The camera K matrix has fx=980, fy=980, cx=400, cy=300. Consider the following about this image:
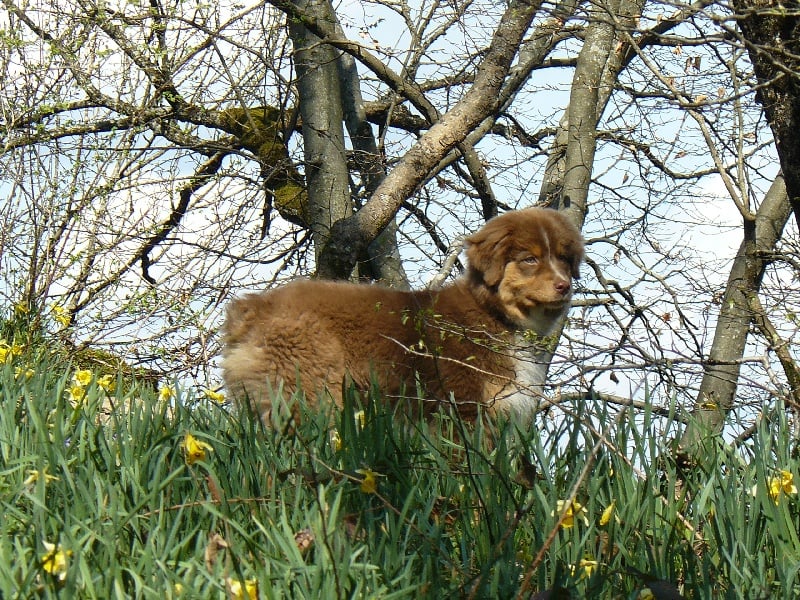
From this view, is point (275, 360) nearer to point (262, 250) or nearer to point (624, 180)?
point (262, 250)

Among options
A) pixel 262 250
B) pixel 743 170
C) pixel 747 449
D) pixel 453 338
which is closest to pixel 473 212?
pixel 262 250

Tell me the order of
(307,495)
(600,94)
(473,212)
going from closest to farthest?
(307,495) → (600,94) → (473,212)

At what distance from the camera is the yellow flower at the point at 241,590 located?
8.29 feet

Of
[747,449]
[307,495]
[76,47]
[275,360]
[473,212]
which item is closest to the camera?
[307,495]

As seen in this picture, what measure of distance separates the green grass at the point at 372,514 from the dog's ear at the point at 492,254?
8.80 ft

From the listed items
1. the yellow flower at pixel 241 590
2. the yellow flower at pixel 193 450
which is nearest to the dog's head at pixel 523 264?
the yellow flower at pixel 193 450

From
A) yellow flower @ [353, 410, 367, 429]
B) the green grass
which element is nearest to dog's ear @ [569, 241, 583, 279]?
the green grass

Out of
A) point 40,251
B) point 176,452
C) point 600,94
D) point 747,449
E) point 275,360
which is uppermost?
point 600,94

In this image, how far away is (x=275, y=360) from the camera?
6.07 m

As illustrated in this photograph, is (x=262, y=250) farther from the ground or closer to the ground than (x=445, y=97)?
closer to the ground

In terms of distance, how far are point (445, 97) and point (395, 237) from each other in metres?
1.78

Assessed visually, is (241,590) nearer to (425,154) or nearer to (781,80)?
(781,80)

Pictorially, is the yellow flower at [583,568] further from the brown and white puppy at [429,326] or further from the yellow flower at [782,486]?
the brown and white puppy at [429,326]

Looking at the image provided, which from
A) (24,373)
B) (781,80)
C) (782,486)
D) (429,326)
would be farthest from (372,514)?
(781,80)
